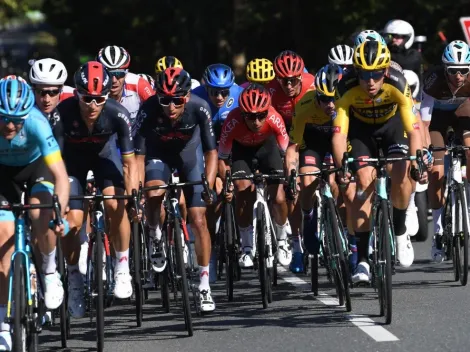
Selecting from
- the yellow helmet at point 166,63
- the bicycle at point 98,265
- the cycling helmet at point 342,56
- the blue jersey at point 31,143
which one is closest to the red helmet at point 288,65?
the cycling helmet at point 342,56

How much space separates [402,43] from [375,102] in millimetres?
6404

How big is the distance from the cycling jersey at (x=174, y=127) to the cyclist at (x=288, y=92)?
1362mm

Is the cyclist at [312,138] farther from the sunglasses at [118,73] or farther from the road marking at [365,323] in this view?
the sunglasses at [118,73]

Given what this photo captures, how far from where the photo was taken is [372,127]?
12.2 meters

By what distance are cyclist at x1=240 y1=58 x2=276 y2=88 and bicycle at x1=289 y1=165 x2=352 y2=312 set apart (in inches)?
139

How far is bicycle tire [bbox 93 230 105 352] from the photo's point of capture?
1014 centimetres

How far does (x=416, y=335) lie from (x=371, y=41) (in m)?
2.61

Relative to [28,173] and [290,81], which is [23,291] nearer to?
[28,173]

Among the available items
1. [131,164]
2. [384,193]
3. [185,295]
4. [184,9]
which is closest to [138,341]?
[185,295]

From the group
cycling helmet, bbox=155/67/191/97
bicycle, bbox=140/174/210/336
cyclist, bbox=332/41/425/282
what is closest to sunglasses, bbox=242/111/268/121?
cyclist, bbox=332/41/425/282

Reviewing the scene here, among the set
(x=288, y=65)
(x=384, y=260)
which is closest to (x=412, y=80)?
(x=288, y=65)

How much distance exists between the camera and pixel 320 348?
9.84 m

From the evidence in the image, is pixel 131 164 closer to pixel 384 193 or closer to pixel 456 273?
pixel 384 193

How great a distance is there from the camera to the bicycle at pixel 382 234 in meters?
10.7
